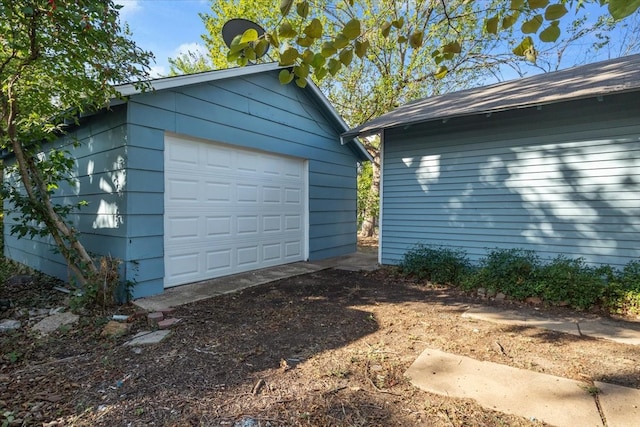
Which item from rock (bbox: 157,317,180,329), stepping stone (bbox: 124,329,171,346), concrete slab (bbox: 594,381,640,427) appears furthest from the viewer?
rock (bbox: 157,317,180,329)

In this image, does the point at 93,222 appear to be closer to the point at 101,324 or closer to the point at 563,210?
the point at 101,324

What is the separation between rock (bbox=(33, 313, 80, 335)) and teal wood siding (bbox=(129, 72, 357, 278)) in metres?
1.63

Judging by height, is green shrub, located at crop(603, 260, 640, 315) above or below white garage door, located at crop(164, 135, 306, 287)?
below

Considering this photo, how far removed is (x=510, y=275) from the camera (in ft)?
15.7

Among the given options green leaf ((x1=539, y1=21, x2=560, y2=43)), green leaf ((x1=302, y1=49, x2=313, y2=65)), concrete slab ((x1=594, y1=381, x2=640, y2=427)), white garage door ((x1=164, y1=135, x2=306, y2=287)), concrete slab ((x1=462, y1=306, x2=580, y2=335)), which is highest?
green leaf ((x1=539, y1=21, x2=560, y2=43))

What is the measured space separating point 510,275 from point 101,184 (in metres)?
5.97

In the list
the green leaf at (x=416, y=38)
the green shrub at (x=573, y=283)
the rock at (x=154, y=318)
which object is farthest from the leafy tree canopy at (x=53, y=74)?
the green shrub at (x=573, y=283)

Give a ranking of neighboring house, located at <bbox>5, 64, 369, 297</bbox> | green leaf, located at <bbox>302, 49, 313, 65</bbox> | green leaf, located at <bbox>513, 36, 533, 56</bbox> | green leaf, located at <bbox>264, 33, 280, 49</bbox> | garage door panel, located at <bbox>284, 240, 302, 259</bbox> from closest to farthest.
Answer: green leaf, located at <bbox>264, 33, 280, 49</bbox>
green leaf, located at <bbox>302, 49, 313, 65</bbox>
green leaf, located at <bbox>513, 36, 533, 56</bbox>
neighboring house, located at <bbox>5, 64, 369, 297</bbox>
garage door panel, located at <bbox>284, 240, 302, 259</bbox>

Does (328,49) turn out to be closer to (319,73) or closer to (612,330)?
(319,73)

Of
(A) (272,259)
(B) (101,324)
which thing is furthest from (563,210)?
(B) (101,324)

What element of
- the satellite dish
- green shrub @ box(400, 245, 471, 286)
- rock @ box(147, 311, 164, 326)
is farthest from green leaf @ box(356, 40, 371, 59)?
the satellite dish

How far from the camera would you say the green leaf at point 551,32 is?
57.2 inches

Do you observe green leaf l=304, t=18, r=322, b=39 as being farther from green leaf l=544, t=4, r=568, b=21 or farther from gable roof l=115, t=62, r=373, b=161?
gable roof l=115, t=62, r=373, b=161

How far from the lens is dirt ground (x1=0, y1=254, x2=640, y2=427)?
2.04 metres
